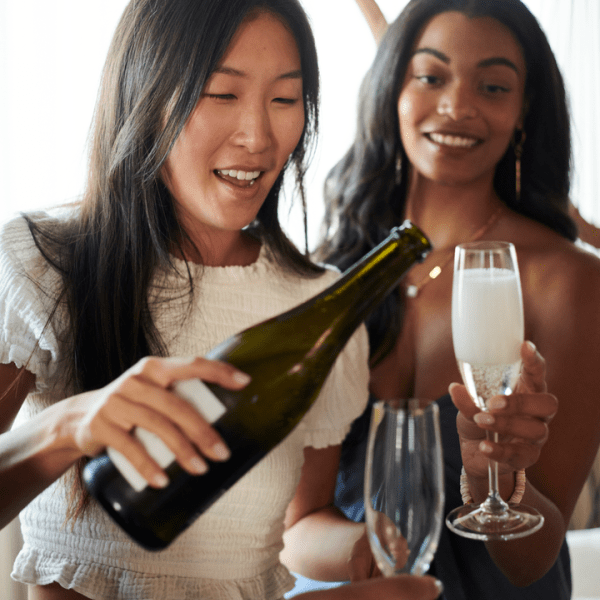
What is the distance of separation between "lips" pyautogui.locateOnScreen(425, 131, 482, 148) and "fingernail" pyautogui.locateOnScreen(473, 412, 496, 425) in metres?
0.71

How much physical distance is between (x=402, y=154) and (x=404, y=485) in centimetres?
113

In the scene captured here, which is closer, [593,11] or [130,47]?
[130,47]

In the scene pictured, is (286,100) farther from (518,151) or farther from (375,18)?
(375,18)

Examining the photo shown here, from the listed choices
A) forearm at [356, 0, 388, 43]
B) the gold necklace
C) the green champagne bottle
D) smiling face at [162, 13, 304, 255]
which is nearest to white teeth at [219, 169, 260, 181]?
smiling face at [162, 13, 304, 255]

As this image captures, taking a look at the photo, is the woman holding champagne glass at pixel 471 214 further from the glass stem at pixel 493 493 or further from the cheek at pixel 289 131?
the cheek at pixel 289 131

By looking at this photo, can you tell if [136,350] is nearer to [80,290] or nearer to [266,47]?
[80,290]

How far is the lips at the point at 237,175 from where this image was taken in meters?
1.01

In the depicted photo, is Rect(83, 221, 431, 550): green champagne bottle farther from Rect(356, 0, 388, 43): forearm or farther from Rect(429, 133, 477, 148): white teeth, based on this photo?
Rect(356, 0, 388, 43): forearm

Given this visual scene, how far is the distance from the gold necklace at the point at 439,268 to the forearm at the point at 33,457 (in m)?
0.99

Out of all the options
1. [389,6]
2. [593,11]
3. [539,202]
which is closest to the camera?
[539,202]

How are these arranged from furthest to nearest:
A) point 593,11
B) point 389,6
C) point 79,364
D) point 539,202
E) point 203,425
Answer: point 593,11, point 389,6, point 539,202, point 79,364, point 203,425

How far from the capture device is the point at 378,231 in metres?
1.61

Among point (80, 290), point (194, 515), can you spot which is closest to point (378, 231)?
point (80, 290)

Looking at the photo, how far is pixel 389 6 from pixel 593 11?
3.08 feet
